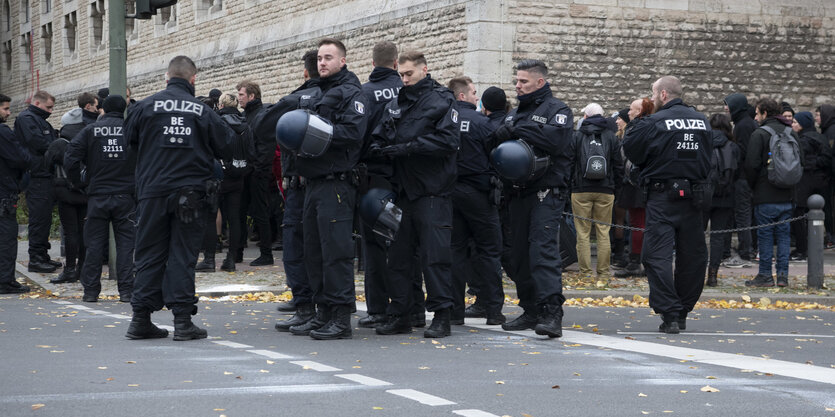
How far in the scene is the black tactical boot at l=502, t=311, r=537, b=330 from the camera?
9703 mm

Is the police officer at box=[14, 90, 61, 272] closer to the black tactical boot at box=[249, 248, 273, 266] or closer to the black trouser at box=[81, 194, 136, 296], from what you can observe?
the black trouser at box=[81, 194, 136, 296]

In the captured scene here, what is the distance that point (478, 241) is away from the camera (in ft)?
32.9

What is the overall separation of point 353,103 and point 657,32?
12.2m

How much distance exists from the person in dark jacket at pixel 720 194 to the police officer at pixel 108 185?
610 centimetres

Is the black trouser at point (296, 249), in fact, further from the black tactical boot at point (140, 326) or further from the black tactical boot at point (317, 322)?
the black tactical boot at point (140, 326)

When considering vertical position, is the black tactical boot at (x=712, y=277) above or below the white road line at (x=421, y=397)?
above

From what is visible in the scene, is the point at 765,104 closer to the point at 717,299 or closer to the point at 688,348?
the point at 717,299

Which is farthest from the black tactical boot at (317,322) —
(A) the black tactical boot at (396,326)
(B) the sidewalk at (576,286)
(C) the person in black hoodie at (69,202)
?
(C) the person in black hoodie at (69,202)

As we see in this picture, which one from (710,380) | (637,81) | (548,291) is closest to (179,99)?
(548,291)

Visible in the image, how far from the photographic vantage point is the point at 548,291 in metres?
Answer: 9.19

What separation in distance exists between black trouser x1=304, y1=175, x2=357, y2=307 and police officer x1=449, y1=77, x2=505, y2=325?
3.59ft

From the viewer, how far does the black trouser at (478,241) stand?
9.86m

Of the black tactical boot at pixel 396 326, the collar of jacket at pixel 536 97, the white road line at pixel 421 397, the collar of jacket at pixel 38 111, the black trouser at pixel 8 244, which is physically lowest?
the white road line at pixel 421 397

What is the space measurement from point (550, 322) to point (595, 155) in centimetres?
499
